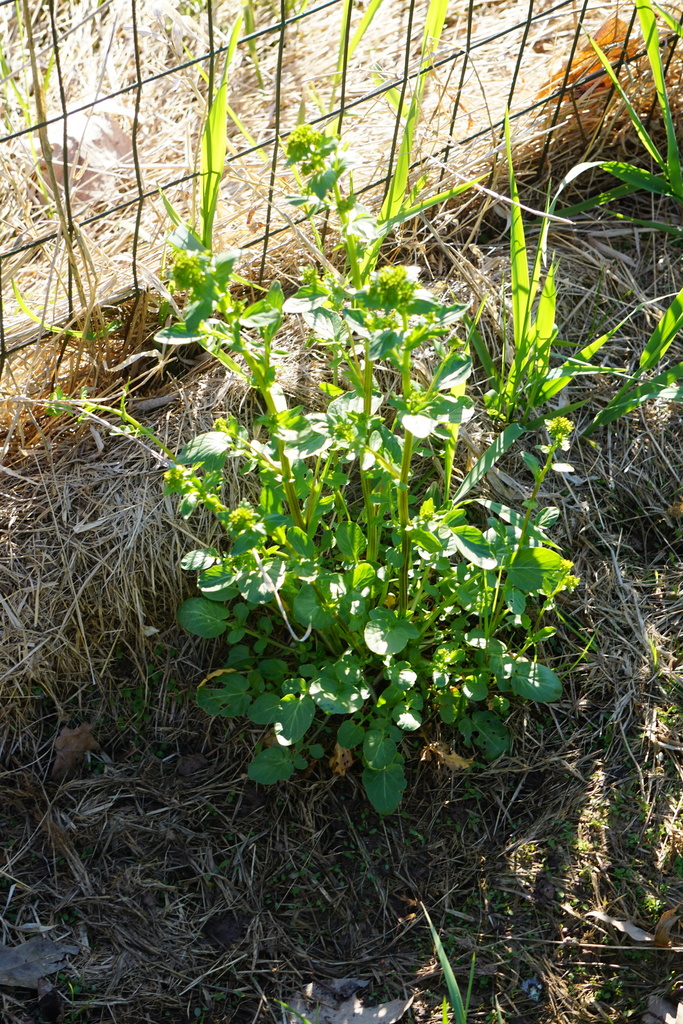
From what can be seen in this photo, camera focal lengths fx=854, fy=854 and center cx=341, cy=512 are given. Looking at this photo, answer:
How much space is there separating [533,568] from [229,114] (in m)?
1.09

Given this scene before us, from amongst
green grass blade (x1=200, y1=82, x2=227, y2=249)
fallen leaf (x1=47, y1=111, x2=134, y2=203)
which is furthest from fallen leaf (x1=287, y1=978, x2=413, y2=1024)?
fallen leaf (x1=47, y1=111, x2=134, y2=203)

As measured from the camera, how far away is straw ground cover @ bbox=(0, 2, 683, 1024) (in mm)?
1557

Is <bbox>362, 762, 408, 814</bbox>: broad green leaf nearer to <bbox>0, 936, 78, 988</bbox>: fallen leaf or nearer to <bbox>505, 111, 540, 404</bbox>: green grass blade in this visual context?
<bbox>0, 936, 78, 988</bbox>: fallen leaf

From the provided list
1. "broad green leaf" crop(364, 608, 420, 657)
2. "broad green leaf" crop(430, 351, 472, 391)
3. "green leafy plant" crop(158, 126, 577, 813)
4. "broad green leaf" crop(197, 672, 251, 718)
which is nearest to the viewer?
"green leafy plant" crop(158, 126, 577, 813)

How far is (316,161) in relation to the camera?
114 centimetres

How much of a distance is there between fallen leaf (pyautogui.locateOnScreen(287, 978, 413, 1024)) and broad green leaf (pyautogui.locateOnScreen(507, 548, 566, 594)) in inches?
30.1

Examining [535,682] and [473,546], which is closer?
[473,546]

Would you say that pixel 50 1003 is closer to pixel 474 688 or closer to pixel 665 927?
pixel 474 688

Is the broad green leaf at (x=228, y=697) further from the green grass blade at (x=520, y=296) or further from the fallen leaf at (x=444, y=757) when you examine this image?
the green grass blade at (x=520, y=296)

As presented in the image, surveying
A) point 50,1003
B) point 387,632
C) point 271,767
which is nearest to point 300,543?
point 387,632

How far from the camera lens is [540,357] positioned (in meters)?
1.76

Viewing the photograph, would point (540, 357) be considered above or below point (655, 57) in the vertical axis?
below

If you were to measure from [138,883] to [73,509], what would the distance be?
774 mm

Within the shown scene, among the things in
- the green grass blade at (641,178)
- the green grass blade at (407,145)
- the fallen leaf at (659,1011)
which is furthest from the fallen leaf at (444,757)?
the green grass blade at (641,178)
